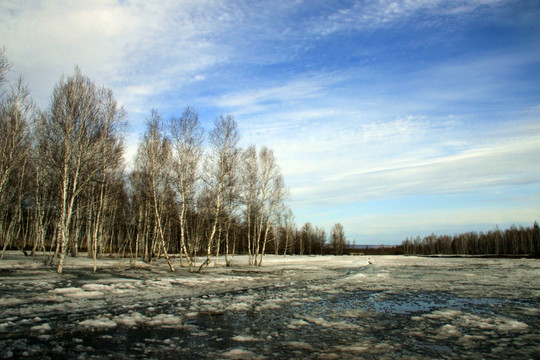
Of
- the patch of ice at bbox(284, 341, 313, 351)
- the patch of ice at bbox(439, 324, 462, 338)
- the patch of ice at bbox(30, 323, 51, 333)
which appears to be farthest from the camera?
the patch of ice at bbox(439, 324, 462, 338)

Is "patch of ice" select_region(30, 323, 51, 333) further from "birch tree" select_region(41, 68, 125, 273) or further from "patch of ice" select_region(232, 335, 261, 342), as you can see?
"birch tree" select_region(41, 68, 125, 273)

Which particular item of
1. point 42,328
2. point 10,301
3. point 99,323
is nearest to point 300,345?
point 99,323

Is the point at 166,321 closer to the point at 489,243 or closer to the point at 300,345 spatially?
the point at 300,345

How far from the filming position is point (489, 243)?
8962cm

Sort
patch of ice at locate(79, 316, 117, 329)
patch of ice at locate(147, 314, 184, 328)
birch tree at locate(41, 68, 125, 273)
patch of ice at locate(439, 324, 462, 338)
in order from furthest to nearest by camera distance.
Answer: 1. birch tree at locate(41, 68, 125, 273)
2. patch of ice at locate(147, 314, 184, 328)
3. patch of ice at locate(79, 316, 117, 329)
4. patch of ice at locate(439, 324, 462, 338)

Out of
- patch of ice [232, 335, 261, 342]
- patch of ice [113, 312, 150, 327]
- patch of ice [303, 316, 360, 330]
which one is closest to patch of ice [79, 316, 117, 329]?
patch of ice [113, 312, 150, 327]

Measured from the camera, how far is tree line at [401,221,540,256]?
7975 centimetres

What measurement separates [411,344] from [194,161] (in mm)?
16977

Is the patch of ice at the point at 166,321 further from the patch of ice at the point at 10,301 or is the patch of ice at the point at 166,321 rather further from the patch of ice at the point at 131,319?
the patch of ice at the point at 10,301

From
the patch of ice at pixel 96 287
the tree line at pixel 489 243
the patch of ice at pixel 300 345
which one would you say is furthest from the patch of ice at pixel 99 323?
the tree line at pixel 489 243

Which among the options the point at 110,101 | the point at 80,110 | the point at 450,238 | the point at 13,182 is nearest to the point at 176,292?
the point at 80,110

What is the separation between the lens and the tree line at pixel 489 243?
79.8m

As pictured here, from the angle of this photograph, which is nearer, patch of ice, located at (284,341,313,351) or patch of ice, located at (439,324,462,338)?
patch of ice, located at (284,341,313,351)

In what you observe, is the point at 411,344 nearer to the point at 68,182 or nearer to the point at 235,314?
the point at 235,314
